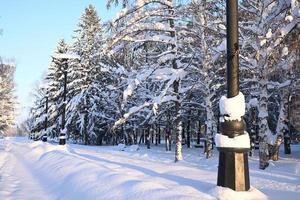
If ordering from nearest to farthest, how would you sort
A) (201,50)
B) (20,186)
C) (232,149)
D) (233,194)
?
1. (233,194)
2. (232,149)
3. (20,186)
4. (201,50)

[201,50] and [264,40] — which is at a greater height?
[201,50]

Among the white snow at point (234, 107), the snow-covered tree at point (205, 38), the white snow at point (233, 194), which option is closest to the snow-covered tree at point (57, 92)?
the snow-covered tree at point (205, 38)

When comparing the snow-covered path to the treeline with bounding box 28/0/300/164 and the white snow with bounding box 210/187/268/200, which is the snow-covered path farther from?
the white snow with bounding box 210/187/268/200

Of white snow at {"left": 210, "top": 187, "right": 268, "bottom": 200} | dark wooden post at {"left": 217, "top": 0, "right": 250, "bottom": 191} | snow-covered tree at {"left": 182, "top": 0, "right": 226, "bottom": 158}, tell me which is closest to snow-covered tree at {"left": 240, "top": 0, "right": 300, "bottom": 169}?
snow-covered tree at {"left": 182, "top": 0, "right": 226, "bottom": 158}

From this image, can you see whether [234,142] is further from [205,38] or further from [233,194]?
[205,38]

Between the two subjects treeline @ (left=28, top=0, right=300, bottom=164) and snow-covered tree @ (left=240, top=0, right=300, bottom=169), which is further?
treeline @ (left=28, top=0, right=300, bottom=164)

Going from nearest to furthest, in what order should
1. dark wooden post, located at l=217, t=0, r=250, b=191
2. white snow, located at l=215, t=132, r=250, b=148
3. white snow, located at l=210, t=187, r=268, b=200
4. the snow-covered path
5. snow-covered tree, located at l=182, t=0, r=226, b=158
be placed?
white snow, located at l=210, t=187, r=268, b=200
dark wooden post, located at l=217, t=0, r=250, b=191
white snow, located at l=215, t=132, r=250, b=148
the snow-covered path
snow-covered tree, located at l=182, t=0, r=226, b=158

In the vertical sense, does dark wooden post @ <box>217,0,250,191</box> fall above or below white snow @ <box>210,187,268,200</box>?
above

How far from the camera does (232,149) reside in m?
6.98

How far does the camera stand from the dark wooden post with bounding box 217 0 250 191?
685 centimetres

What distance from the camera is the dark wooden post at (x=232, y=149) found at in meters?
6.85

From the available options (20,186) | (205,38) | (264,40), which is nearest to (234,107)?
(264,40)

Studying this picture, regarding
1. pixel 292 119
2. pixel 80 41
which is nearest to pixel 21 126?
pixel 80 41

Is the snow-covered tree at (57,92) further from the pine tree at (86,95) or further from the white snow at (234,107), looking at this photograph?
the white snow at (234,107)
